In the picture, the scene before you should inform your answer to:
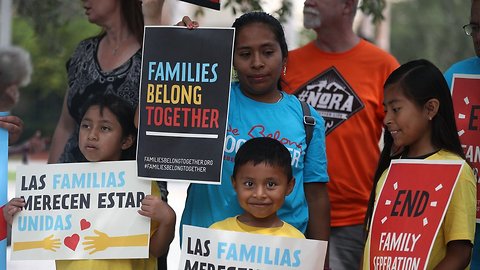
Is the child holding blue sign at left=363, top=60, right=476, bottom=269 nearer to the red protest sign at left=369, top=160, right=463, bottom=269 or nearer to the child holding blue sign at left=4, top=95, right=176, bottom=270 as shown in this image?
the red protest sign at left=369, top=160, right=463, bottom=269

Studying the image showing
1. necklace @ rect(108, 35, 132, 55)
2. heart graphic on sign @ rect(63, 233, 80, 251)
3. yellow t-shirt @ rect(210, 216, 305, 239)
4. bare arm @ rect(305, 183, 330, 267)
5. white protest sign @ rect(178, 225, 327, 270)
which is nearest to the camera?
white protest sign @ rect(178, 225, 327, 270)

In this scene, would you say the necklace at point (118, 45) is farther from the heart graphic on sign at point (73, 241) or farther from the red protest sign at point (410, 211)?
the red protest sign at point (410, 211)

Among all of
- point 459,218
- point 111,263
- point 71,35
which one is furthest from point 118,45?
point 71,35

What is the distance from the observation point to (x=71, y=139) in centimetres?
521

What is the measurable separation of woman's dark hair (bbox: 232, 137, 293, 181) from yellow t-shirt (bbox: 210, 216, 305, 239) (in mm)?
215

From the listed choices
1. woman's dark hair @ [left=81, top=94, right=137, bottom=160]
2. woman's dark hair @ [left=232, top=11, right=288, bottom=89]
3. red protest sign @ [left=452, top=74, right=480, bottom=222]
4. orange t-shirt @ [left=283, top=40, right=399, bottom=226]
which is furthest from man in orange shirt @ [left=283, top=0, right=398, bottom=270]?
woman's dark hair @ [left=81, top=94, right=137, bottom=160]

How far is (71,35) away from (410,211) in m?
23.8

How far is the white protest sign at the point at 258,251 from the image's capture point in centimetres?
422

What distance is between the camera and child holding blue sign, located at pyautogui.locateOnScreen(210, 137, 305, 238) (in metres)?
4.32

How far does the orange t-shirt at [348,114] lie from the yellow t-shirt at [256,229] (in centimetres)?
128

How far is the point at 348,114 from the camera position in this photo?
563 cm

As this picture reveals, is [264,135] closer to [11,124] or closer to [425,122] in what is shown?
[425,122]

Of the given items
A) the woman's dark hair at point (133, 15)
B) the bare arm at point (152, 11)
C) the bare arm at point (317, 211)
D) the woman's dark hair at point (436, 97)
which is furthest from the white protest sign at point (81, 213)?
the woman's dark hair at point (436, 97)

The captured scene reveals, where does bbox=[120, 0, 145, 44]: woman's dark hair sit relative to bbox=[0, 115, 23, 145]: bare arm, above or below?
above
